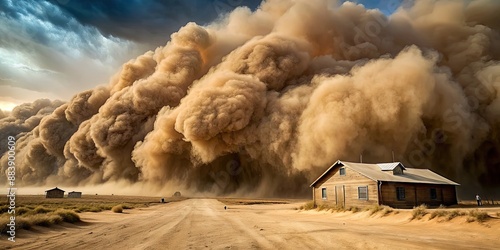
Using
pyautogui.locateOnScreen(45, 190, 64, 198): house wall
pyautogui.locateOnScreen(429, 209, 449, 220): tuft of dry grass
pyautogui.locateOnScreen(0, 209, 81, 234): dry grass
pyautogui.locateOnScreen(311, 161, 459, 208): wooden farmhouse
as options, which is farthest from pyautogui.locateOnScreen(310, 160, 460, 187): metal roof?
pyautogui.locateOnScreen(45, 190, 64, 198): house wall

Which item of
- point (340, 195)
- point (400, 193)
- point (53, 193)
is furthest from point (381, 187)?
point (53, 193)

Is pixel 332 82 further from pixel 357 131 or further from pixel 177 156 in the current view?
pixel 177 156

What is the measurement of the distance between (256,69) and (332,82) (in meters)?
16.0

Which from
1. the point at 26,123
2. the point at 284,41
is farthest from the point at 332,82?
the point at 26,123

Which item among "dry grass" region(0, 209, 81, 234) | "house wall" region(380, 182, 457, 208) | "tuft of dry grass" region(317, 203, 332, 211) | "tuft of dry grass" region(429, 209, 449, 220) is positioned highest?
"house wall" region(380, 182, 457, 208)

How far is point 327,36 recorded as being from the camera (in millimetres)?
59406

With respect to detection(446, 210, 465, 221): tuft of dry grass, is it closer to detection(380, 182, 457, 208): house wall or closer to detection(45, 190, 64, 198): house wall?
detection(380, 182, 457, 208): house wall

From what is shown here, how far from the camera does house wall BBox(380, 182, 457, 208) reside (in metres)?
22.6

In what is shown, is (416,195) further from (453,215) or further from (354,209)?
(453,215)

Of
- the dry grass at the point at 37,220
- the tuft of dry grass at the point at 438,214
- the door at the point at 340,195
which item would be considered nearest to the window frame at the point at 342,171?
the door at the point at 340,195

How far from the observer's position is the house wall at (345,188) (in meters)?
23.0

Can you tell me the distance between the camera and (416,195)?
24062 millimetres

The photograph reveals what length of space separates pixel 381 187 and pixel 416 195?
140 inches

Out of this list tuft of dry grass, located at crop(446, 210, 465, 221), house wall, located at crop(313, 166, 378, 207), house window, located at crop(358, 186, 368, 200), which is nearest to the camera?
tuft of dry grass, located at crop(446, 210, 465, 221)
